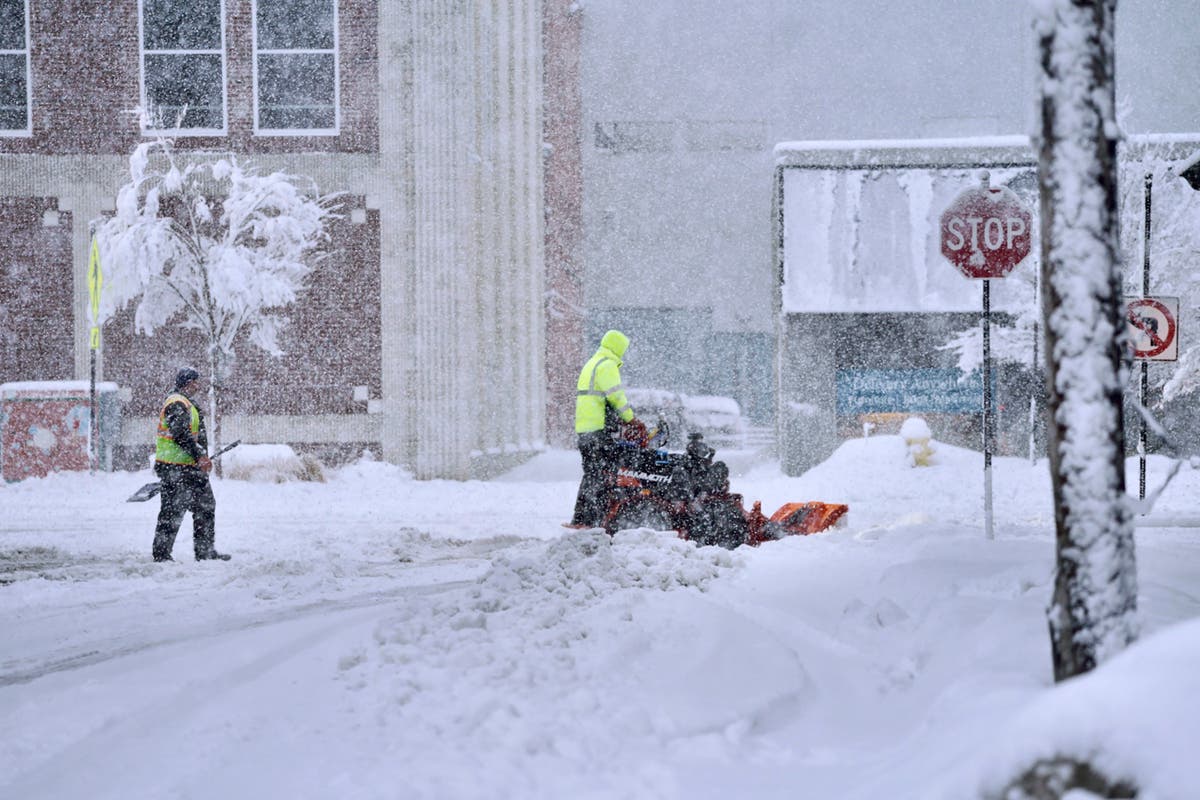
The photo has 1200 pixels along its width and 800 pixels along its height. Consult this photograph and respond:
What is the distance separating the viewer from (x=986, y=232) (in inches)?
303

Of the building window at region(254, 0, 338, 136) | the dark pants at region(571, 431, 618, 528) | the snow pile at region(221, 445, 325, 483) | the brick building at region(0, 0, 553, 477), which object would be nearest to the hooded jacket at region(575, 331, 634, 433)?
the dark pants at region(571, 431, 618, 528)

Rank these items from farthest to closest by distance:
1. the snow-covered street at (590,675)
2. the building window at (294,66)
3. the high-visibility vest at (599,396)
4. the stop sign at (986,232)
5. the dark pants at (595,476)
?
the building window at (294,66) → the high-visibility vest at (599,396) → the dark pants at (595,476) → the stop sign at (986,232) → the snow-covered street at (590,675)

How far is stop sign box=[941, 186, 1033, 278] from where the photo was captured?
25.2 feet

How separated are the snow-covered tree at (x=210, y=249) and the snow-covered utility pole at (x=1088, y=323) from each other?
15.1 meters

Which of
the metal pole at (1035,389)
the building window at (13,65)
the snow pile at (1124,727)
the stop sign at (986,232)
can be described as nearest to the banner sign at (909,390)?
the metal pole at (1035,389)

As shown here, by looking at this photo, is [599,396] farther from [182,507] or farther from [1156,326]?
[1156,326]

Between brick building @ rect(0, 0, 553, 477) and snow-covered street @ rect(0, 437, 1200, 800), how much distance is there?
9999 millimetres

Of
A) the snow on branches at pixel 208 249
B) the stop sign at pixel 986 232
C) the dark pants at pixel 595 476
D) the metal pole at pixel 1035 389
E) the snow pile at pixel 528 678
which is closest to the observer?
the snow pile at pixel 528 678

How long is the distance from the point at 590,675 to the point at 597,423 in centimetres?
524

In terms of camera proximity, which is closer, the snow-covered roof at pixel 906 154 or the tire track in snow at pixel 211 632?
the tire track in snow at pixel 211 632

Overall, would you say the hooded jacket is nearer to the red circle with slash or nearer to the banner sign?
the red circle with slash

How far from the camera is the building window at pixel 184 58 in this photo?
749 inches

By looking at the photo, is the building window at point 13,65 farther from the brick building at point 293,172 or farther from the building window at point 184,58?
the building window at point 184,58

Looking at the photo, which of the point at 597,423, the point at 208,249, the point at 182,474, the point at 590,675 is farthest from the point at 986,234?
the point at 208,249
